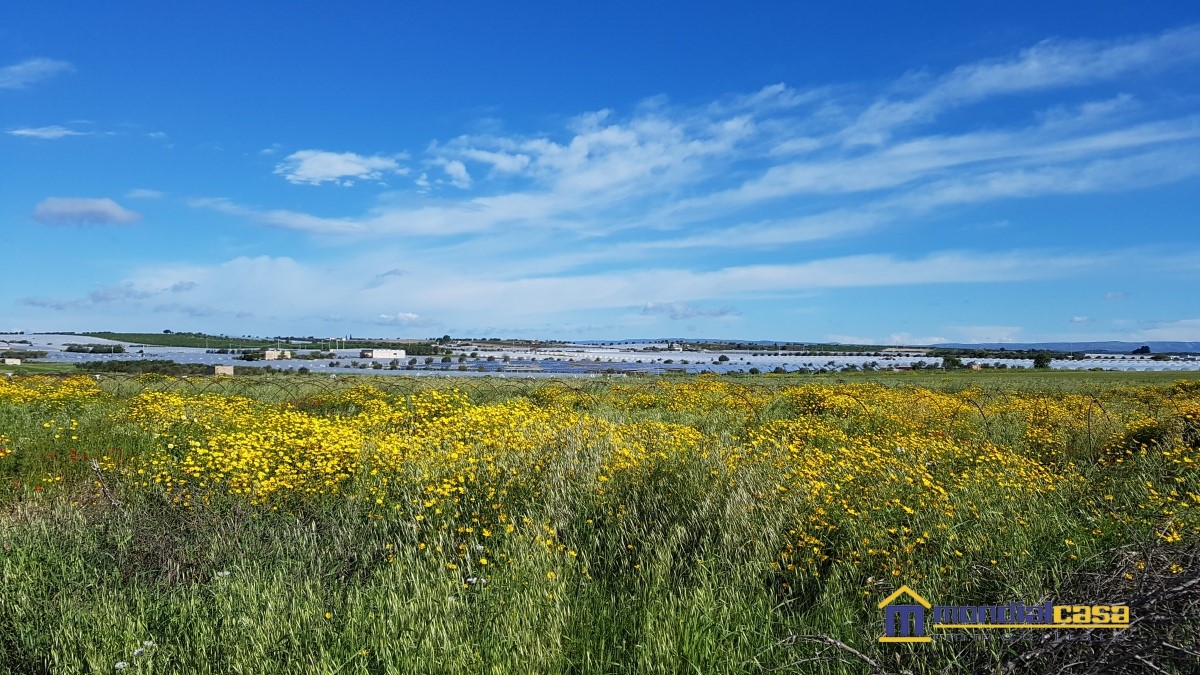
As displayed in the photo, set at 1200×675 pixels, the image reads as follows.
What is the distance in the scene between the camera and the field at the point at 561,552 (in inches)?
151

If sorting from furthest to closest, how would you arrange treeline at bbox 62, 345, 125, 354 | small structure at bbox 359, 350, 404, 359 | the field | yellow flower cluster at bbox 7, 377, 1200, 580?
small structure at bbox 359, 350, 404, 359
treeline at bbox 62, 345, 125, 354
yellow flower cluster at bbox 7, 377, 1200, 580
the field

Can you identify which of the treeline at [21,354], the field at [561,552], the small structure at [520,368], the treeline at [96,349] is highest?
the treeline at [96,349]

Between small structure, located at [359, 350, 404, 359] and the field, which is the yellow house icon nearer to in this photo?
the field

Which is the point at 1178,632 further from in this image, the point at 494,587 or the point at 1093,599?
the point at 494,587

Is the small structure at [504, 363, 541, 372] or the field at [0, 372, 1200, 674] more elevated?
the field at [0, 372, 1200, 674]

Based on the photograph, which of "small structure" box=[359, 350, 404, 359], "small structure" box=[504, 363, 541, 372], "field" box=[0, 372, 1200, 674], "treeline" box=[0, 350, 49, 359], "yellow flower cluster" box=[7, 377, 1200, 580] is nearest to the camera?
"field" box=[0, 372, 1200, 674]

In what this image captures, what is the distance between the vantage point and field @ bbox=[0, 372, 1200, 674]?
384cm

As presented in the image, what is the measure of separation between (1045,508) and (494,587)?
18.6 ft

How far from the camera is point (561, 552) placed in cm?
586

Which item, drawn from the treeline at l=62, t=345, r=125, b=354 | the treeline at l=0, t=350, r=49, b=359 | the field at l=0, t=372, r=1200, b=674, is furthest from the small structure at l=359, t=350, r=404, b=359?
the field at l=0, t=372, r=1200, b=674

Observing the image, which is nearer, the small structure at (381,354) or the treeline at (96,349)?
the treeline at (96,349)

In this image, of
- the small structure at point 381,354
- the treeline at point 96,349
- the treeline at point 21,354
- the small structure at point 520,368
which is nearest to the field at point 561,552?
the small structure at point 520,368

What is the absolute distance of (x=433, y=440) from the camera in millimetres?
8477

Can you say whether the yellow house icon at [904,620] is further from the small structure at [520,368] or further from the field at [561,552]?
the small structure at [520,368]
